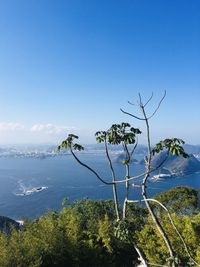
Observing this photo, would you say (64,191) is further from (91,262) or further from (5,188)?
(91,262)

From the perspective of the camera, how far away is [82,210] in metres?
29.8

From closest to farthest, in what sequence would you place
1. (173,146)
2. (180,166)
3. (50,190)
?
(173,146), (50,190), (180,166)

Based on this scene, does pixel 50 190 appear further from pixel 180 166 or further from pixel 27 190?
pixel 180 166

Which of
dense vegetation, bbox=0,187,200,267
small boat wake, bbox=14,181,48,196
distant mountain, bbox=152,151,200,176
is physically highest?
distant mountain, bbox=152,151,200,176

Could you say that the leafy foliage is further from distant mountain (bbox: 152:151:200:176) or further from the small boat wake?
distant mountain (bbox: 152:151:200:176)

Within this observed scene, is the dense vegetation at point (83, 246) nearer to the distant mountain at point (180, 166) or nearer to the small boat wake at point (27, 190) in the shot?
the small boat wake at point (27, 190)

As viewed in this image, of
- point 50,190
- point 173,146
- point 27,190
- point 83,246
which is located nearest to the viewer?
point 173,146

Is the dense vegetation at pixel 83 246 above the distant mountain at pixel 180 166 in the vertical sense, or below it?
below

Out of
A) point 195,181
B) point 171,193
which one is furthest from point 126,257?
point 195,181

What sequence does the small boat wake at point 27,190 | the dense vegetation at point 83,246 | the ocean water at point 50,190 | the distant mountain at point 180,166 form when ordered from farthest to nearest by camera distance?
the distant mountain at point 180,166 → the small boat wake at point 27,190 → the ocean water at point 50,190 → the dense vegetation at point 83,246

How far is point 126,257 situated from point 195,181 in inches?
3272

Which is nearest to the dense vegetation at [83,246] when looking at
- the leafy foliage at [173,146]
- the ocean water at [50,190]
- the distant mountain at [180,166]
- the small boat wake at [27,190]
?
the leafy foliage at [173,146]

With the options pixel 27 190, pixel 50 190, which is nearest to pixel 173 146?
pixel 50 190

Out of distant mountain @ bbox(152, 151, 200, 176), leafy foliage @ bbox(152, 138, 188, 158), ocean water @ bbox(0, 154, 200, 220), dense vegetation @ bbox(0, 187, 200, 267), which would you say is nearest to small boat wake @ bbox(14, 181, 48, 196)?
ocean water @ bbox(0, 154, 200, 220)
